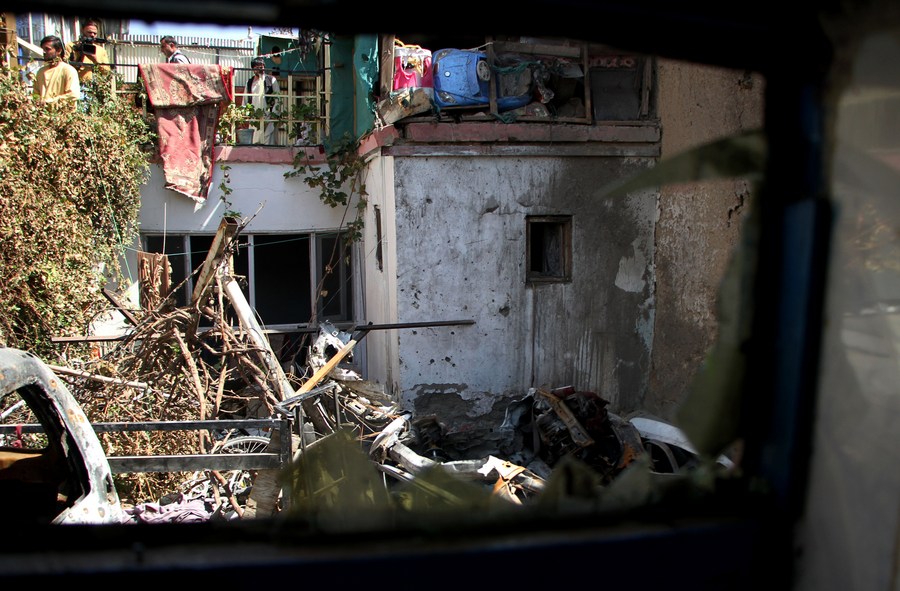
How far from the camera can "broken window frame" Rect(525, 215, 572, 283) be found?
26.4ft

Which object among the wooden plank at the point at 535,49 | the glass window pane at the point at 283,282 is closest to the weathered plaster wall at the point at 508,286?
the wooden plank at the point at 535,49

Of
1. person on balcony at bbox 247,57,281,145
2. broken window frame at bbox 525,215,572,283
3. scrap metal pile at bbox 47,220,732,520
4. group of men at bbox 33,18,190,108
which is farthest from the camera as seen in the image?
person on balcony at bbox 247,57,281,145

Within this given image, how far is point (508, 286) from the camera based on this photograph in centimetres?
801

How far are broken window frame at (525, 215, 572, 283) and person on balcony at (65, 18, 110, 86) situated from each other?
233 inches

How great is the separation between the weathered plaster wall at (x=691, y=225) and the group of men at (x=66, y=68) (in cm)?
690

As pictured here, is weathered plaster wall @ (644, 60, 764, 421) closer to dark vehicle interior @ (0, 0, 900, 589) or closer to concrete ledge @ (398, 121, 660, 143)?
concrete ledge @ (398, 121, 660, 143)

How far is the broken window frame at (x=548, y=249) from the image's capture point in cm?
805

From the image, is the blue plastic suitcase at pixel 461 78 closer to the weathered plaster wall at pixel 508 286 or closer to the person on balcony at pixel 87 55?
the weathered plaster wall at pixel 508 286

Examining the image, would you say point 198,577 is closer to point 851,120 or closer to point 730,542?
point 730,542

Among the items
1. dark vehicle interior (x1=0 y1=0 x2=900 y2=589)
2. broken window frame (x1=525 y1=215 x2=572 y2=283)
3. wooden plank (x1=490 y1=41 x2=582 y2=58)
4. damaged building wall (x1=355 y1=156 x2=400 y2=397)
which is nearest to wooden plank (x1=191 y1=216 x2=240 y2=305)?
damaged building wall (x1=355 y1=156 x2=400 y2=397)

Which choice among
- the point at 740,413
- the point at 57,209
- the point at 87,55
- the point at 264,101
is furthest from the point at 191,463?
the point at 264,101

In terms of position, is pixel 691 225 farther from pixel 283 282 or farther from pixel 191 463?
pixel 283 282

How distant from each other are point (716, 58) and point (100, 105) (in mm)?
9592

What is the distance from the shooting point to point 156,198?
31.6 feet
